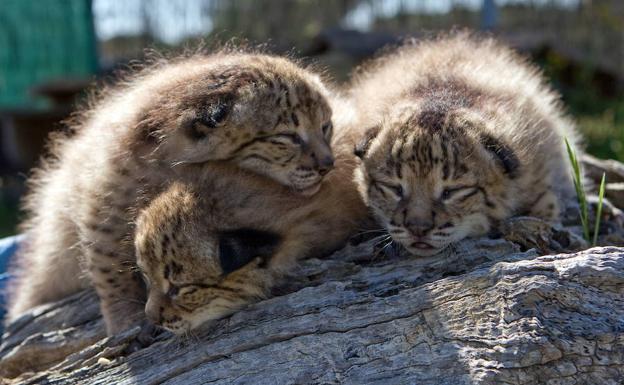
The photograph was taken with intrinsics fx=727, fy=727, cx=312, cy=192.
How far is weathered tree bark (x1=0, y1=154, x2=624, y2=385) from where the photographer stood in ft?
7.48

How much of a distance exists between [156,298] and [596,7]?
36.2 ft

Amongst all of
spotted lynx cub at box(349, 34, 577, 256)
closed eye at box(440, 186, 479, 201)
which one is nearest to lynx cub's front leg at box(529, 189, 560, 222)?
spotted lynx cub at box(349, 34, 577, 256)

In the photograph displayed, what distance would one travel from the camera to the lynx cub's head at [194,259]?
2.63 m

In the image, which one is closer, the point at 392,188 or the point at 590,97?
the point at 392,188

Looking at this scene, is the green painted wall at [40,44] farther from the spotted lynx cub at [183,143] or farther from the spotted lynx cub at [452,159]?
the spotted lynx cub at [452,159]

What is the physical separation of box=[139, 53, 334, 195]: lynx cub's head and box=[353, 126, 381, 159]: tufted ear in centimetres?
13

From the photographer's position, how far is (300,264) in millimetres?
3000

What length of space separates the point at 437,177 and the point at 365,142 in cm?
39

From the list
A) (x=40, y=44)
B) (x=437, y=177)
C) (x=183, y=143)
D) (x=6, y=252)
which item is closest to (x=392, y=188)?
(x=437, y=177)

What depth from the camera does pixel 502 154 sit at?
3.09 m

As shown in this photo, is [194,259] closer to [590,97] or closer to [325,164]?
[325,164]

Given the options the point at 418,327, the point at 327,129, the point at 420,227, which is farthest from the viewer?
the point at 327,129

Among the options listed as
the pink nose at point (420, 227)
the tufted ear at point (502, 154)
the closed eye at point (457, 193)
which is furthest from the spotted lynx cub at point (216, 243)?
the tufted ear at point (502, 154)

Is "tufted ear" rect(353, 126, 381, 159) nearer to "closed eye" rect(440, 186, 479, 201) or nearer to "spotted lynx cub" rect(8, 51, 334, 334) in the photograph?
"spotted lynx cub" rect(8, 51, 334, 334)
